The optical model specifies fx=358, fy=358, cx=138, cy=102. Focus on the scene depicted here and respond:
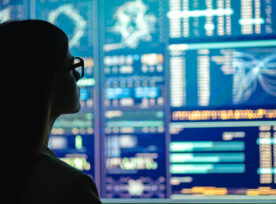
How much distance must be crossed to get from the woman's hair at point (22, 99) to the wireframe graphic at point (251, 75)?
1.12m

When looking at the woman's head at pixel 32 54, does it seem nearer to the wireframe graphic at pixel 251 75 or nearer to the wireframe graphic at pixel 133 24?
the wireframe graphic at pixel 133 24

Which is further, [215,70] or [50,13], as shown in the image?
[50,13]

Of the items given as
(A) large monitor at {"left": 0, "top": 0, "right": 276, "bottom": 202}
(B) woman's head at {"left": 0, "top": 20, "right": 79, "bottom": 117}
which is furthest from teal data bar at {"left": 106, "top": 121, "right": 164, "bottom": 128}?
(B) woman's head at {"left": 0, "top": 20, "right": 79, "bottom": 117}

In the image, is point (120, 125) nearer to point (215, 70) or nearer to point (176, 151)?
point (176, 151)

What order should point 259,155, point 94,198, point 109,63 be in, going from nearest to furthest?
point 94,198, point 259,155, point 109,63

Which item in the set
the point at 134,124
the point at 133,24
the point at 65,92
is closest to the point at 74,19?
the point at 133,24

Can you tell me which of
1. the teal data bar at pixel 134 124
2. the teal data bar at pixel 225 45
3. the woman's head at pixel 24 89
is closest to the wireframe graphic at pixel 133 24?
the teal data bar at pixel 225 45

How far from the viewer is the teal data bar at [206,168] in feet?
5.39

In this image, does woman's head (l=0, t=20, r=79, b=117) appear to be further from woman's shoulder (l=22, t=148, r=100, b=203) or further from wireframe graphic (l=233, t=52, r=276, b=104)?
wireframe graphic (l=233, t=52, r=276, b=104)

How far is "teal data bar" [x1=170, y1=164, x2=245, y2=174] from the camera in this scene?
164cm

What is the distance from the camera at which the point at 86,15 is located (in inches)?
68.7

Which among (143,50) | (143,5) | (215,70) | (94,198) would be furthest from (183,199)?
(94,198)

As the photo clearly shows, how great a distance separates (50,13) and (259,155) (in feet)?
3.97

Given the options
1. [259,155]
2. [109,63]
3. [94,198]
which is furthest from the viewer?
[109,63]
